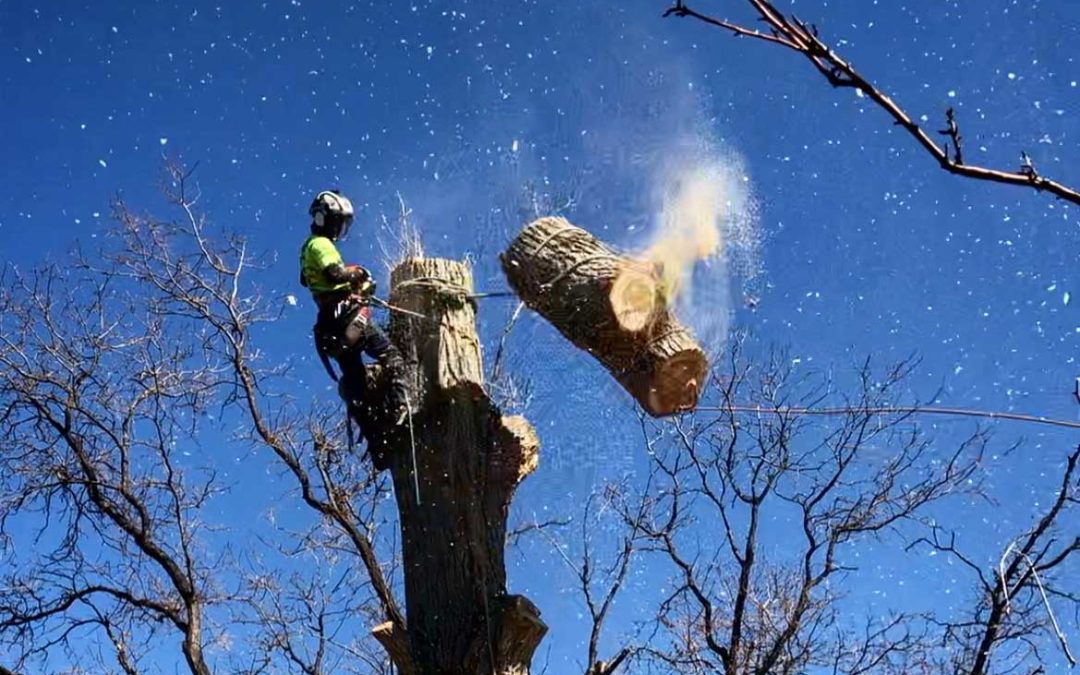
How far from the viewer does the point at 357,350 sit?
4.64 m

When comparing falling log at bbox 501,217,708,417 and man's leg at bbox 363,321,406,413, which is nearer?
falling log at bbox 501,217,708,417

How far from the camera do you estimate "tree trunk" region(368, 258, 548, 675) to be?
13.8ft

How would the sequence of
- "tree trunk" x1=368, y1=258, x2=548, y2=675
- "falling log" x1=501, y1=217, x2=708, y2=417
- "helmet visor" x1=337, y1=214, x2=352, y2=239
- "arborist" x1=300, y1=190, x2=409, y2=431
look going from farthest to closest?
"helmet visor" x1=337, y1=214, x2=352, y2=239
"arborist" x1=300, y1=190, x2=409, y2=431
"falling log" x1=501, y1=217, x2=708, y2=417
"tree trunk" x1=368, y1=258, x2=548, y2=675

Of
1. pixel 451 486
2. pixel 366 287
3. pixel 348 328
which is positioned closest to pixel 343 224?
pixel 366 287

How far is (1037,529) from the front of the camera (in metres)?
6.68

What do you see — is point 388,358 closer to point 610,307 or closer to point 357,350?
point 357,350

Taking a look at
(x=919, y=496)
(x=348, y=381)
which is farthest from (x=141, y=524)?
(x=919, y=496)

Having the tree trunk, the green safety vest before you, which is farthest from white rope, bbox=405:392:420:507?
the green safety vest

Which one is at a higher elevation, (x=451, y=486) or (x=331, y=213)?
(x=331, y=213)

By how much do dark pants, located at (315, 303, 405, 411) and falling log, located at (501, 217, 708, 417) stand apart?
0.63 m

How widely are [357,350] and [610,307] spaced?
1.12 m

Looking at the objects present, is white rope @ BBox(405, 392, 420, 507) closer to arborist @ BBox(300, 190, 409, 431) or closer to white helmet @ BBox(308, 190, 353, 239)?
arborist @ BBox(300, 190, 409, 431)

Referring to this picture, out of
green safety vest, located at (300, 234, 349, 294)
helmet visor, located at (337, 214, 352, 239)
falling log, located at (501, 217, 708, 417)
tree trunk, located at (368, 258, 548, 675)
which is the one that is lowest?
tree trunk, located at (368, 258, 548, 675)

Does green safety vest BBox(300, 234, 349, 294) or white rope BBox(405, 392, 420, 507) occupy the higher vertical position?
green safety vest BBox(300, 234, 349, 294)
